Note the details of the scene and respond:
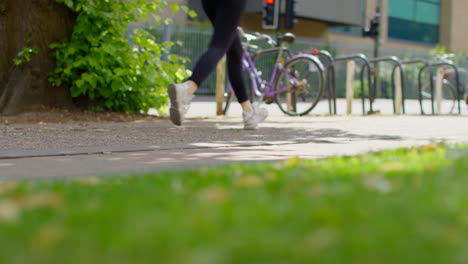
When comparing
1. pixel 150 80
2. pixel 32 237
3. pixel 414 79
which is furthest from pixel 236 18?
pixel 414 79

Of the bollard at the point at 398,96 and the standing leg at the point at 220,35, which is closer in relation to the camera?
the standing leg at the point at 220,35

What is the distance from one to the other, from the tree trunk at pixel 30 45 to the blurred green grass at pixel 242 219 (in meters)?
5.18

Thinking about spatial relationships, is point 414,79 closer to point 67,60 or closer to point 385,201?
point 67,60

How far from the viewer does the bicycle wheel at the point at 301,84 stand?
964cm

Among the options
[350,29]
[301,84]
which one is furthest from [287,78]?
[350,29]

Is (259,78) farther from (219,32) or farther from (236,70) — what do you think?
(219,32)

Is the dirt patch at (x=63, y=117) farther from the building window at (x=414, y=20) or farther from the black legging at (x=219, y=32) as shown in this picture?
the building window at (x=414, y=20)

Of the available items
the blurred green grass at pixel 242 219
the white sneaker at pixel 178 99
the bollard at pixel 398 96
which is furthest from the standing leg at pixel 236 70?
the bollard at pixel 398 96

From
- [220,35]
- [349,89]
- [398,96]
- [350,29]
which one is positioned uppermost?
[350,29]

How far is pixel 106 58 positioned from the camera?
25.9ft

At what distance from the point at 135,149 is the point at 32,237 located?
3.18 meters

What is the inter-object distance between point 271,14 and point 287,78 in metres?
5.15

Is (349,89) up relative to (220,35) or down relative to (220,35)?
down

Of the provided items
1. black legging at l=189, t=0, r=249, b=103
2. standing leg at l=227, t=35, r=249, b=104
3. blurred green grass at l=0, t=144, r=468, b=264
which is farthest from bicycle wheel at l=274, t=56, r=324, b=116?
blurred green grass at l=0, t=144, r=468, b=264
